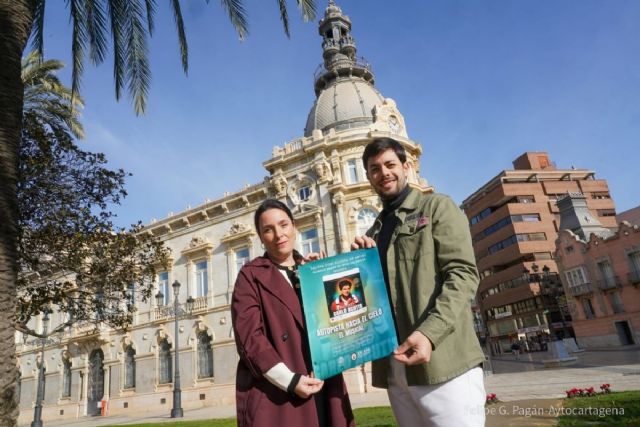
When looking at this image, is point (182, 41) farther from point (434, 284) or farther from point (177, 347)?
point (177, 347)

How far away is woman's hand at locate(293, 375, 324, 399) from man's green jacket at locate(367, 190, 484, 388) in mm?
544

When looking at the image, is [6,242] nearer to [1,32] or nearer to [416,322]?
[1,32]

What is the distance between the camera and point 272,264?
9.23 feet

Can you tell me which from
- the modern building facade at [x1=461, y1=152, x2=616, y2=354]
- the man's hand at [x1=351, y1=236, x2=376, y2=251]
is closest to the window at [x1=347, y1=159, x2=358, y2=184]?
the man's hand at [x1=351, y1=236, x2=376, y2=251]

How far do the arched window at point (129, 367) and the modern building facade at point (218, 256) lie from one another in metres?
0.06

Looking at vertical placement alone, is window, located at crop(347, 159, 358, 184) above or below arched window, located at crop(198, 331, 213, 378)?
above

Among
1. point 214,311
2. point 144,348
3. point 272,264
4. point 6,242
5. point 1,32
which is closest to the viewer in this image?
A: point 272,264

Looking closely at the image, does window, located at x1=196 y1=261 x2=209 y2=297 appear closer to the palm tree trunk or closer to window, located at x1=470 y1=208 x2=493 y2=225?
the palm tree trunk

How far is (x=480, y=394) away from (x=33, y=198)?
10951 mm

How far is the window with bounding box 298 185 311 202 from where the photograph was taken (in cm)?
2427

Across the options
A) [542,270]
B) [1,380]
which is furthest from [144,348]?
[542,270]

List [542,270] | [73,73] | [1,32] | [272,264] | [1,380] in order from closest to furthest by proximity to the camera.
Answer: [272,264], [1,380], [1,32], [73,73], [542,270]

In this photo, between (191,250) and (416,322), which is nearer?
(416,322)

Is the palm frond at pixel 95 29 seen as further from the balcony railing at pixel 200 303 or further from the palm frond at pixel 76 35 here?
the balcony railing at pixel 200 303
